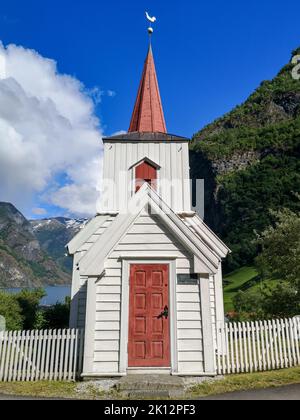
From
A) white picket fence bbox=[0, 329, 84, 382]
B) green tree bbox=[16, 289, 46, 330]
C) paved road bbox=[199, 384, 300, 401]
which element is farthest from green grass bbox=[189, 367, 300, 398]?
green tree bbox=[16, 289, 46, 330]

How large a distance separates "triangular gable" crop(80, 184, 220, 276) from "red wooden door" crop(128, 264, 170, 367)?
895 millimetres

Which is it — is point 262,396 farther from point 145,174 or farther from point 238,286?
point 238,286

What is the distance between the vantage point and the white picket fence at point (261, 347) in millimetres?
8891

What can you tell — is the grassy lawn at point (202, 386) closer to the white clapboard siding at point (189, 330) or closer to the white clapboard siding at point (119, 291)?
the white clapboard siding at point (189, 330)

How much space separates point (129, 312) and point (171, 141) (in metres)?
9.32

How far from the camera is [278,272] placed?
1483 cm

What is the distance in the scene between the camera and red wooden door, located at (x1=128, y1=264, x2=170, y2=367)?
8.16 metres

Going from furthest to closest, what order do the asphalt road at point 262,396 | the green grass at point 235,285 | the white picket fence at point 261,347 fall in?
1. the green grass at point 235,285
2. the white picket fence at point 261,347
3. the asphalt road at point 262,396

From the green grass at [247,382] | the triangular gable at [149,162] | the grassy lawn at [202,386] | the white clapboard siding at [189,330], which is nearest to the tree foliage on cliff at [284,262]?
the green grass at [247,382]

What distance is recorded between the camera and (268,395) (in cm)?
685

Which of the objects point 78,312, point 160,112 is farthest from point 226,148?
point 78,312

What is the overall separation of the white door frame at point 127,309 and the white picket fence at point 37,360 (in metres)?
1.36
